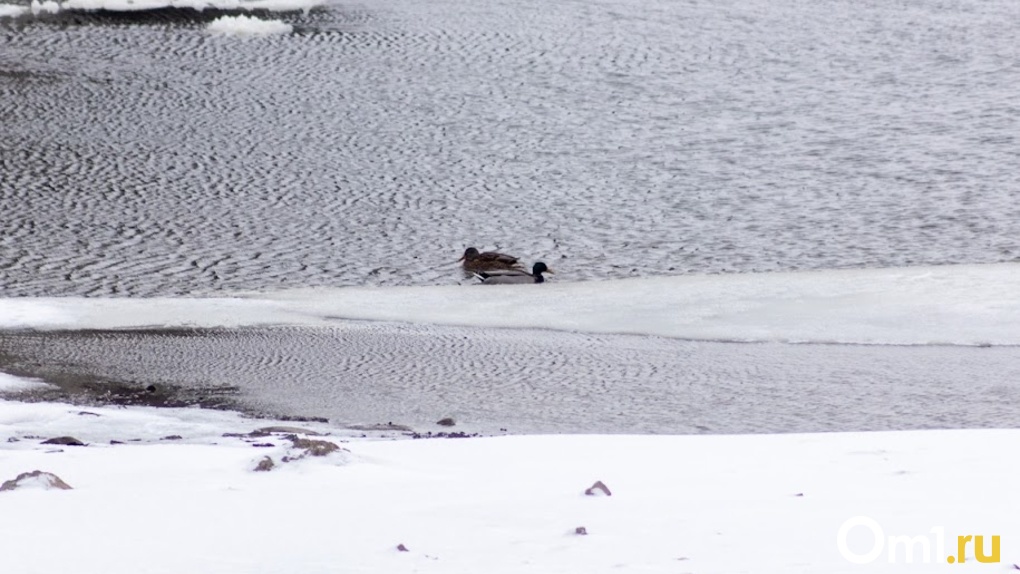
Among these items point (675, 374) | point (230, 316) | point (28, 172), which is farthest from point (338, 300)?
point (28, 172)

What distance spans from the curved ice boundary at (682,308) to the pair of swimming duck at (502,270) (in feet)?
0.46

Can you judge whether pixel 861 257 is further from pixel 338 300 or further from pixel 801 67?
pixel 801 67

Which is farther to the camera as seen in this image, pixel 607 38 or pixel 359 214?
pixel 607 38

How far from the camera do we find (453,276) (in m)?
13.7

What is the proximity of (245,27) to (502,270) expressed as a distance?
1528 centimetres

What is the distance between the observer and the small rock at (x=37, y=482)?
4.67m

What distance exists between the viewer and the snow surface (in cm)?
2672

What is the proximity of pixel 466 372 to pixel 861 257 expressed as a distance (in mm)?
6012

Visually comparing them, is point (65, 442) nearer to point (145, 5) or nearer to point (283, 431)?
point (283, 431)

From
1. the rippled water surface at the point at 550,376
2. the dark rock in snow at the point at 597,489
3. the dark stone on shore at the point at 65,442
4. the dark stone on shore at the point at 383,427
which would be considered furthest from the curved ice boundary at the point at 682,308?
the dark rock in snow at the point at 597,489

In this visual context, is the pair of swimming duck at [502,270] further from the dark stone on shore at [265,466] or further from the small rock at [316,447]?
the dark stone on shore at [265,466]

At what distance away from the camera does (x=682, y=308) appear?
1189 centimetres

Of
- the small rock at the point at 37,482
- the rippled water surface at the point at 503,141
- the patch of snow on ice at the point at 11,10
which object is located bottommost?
the small rock at the point at 37,482

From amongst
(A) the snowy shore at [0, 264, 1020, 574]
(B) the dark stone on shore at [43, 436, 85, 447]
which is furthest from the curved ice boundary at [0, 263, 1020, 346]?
(B) the dark stone on shore at [43, 436, 85, 447]
